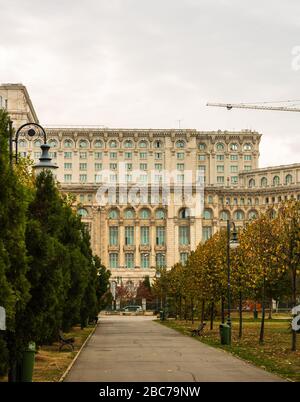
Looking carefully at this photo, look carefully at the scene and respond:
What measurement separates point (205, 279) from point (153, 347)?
16.2m

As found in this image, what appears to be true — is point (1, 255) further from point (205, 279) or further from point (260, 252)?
point (205, 279)

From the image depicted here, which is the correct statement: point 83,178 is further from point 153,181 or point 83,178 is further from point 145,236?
point 145,236

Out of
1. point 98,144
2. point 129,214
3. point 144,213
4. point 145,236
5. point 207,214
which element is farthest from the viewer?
point 98,144

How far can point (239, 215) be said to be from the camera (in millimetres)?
171750

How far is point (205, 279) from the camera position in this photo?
5419 centimetres

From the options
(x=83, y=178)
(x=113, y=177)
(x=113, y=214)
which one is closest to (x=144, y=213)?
(x=113, y=214)

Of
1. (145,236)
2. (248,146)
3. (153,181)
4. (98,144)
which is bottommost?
(145,236)

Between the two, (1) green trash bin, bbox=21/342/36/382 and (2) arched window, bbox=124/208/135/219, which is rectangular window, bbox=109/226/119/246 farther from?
(1) green trash bin, bbox=21/342/36/382

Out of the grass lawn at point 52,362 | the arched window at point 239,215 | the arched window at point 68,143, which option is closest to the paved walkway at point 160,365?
the grass lawn at point 52,362

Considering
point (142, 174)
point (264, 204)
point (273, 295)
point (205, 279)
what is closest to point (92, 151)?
point (142, 174)

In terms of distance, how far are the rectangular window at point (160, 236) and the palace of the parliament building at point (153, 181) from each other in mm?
199

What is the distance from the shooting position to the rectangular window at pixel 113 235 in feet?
554

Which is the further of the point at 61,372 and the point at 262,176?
the point at 262,176

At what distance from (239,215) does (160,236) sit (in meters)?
16.6
